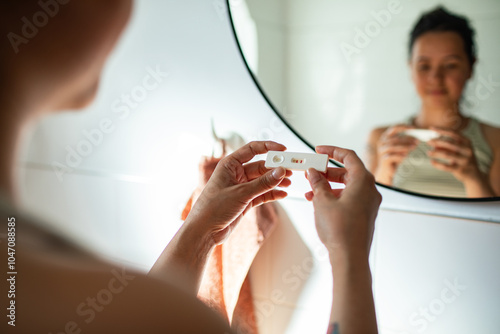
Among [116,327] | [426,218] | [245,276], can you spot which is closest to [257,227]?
[245,276]

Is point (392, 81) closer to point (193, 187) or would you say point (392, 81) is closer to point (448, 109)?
point (448, 109)

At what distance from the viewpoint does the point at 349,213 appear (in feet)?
1.56

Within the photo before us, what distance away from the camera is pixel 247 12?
0.72 meters

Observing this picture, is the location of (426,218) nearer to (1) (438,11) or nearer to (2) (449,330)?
(2) (449,330)

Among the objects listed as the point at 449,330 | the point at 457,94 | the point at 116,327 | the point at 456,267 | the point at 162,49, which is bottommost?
the point at 449,330

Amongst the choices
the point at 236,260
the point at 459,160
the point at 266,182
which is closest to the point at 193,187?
the point at 236,260

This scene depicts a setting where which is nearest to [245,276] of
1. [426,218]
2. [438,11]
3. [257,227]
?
[257,227]

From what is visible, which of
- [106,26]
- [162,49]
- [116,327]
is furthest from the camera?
[162,49]

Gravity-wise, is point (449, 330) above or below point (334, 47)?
below

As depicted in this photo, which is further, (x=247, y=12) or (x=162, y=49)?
(x=162, y=49)

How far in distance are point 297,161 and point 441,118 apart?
0.75ft

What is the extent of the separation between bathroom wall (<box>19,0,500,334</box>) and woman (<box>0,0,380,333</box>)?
162mm

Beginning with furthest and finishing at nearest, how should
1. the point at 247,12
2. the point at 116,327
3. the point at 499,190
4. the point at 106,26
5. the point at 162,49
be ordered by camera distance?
the point at 162,49 → the point at 247,12 → the point at 499,190 → the point at 106,26 → the point at 116,327

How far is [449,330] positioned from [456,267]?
0.35ft
